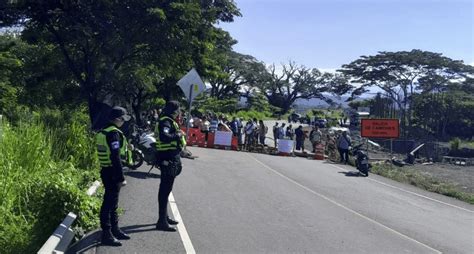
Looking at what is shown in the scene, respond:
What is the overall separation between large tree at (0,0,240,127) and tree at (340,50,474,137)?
3995cm

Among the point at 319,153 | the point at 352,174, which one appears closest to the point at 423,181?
the point at 352,174

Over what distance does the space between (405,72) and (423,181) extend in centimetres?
4364

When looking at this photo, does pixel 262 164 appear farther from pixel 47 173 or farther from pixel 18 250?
pixel 18 250

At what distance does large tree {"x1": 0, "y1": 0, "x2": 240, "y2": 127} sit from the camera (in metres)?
20.3

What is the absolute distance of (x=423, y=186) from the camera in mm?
20219

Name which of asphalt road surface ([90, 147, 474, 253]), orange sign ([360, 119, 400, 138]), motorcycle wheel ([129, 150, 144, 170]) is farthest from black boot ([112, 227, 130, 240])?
orange sign ([360, 119, 400, 138])

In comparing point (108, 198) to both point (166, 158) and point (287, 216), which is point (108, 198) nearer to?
point (166, 158)

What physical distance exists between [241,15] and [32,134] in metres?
27.5

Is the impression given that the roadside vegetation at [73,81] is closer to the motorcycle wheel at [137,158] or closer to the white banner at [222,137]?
the motorcycle wheel at [137,158]

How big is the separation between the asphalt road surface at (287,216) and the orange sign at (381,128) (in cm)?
807

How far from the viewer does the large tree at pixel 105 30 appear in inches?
798

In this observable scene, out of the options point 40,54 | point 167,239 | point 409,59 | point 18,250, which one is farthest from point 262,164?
point 409,59

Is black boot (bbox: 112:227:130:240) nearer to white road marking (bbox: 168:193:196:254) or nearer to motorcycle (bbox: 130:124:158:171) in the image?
white road marking (bbox: 168:193:196:254)

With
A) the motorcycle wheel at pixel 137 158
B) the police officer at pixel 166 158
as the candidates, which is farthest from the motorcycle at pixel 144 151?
the police officer at pixel 166 158
